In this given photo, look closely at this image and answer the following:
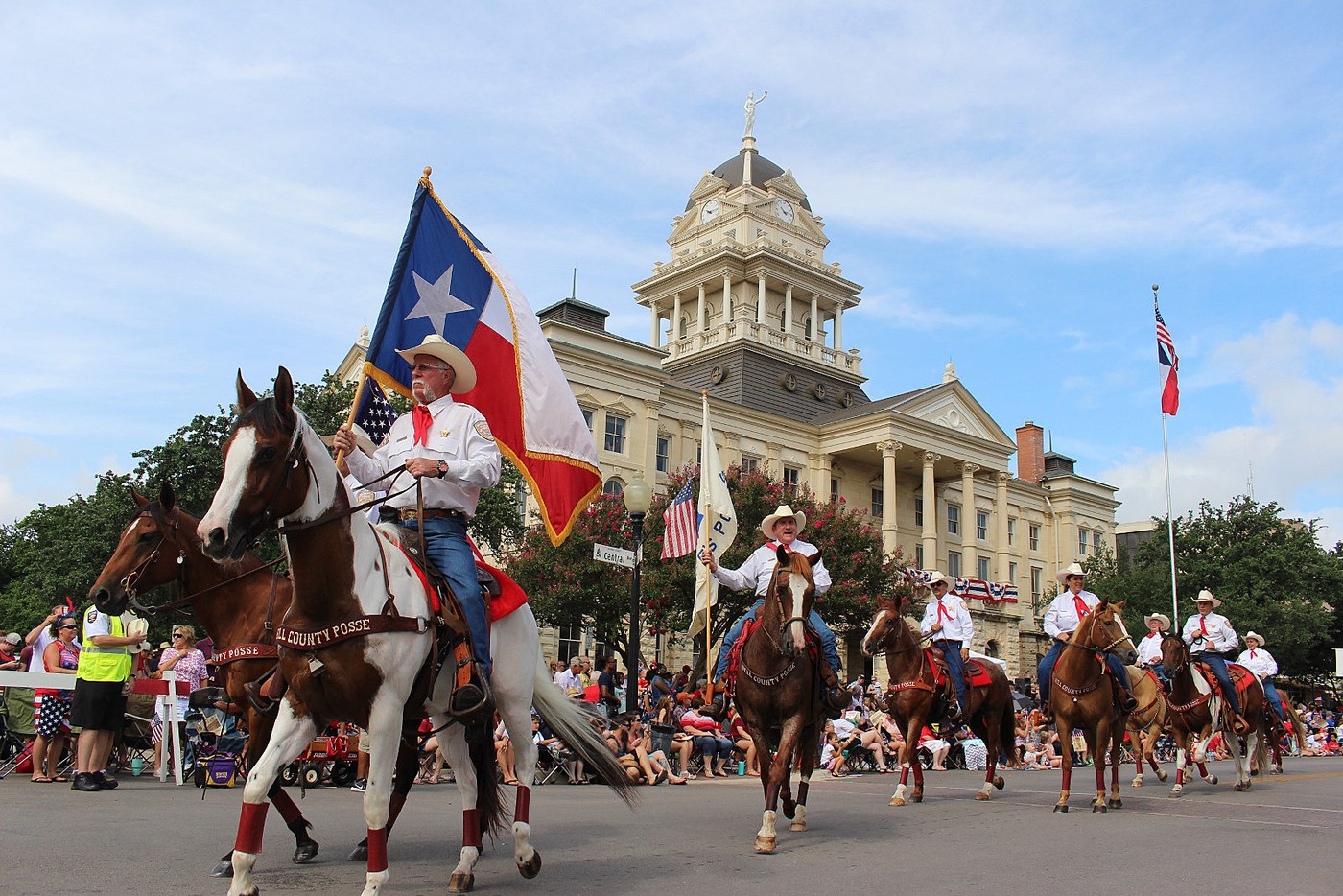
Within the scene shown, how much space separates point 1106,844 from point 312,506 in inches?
280

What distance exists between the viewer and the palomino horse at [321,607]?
18.0 feet

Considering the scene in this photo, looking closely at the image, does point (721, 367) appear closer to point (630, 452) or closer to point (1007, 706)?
point (630, 452)

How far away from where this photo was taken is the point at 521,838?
6.84m

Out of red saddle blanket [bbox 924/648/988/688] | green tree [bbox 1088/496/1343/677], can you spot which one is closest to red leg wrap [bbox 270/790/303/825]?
red saddle blanket [bbox 924/648/988/688]

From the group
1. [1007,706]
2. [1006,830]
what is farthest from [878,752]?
[1006,830]

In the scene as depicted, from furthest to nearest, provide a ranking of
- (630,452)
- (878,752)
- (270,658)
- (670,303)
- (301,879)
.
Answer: (670,303), (630,452), (878,752), (270,658), (301,879)

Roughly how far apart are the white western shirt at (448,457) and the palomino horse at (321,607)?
1.91 feet

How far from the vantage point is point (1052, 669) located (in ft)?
42.8

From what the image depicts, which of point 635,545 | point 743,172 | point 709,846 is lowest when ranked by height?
point 709,846

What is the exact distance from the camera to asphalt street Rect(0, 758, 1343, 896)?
22.5ft

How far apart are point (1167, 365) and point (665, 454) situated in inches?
952

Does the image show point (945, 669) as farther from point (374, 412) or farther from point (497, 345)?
point (374, 412)

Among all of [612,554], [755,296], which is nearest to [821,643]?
[612,554]

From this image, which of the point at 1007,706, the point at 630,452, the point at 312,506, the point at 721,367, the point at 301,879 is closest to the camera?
the point at 312,506
